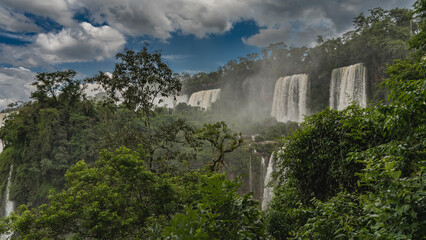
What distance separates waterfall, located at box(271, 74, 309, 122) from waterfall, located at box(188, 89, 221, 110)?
1830 cm

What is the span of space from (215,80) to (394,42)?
3629cm

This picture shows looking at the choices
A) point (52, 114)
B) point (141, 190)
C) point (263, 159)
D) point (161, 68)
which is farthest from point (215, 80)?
point (141, 190)

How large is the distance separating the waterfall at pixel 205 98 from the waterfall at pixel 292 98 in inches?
720

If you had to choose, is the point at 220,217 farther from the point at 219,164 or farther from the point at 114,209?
the point at 219,164

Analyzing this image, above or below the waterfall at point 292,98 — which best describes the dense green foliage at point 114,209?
below

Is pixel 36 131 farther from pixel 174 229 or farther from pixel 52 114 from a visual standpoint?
pixel 174 229

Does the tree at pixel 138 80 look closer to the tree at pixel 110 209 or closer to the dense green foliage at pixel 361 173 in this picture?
the tree at pixel 110 209

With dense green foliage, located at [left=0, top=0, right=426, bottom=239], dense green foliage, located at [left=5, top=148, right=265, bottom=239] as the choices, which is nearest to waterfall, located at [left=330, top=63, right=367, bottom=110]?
dense green foliage, located at [left=0, top=0, right=426, bottom=239]

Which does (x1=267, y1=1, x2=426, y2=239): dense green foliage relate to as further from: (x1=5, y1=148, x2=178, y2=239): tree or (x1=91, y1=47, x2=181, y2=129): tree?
(x1=91, y1=47, x2=181, y2=129): tree

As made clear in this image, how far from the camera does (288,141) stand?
5.93 metres

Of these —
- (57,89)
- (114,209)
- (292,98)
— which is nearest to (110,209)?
(114,209)

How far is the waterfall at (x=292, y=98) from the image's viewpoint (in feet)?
111

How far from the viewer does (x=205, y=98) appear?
54719 mm

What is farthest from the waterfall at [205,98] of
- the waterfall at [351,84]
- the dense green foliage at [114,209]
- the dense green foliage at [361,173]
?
the dense green foliage at [361,173]
